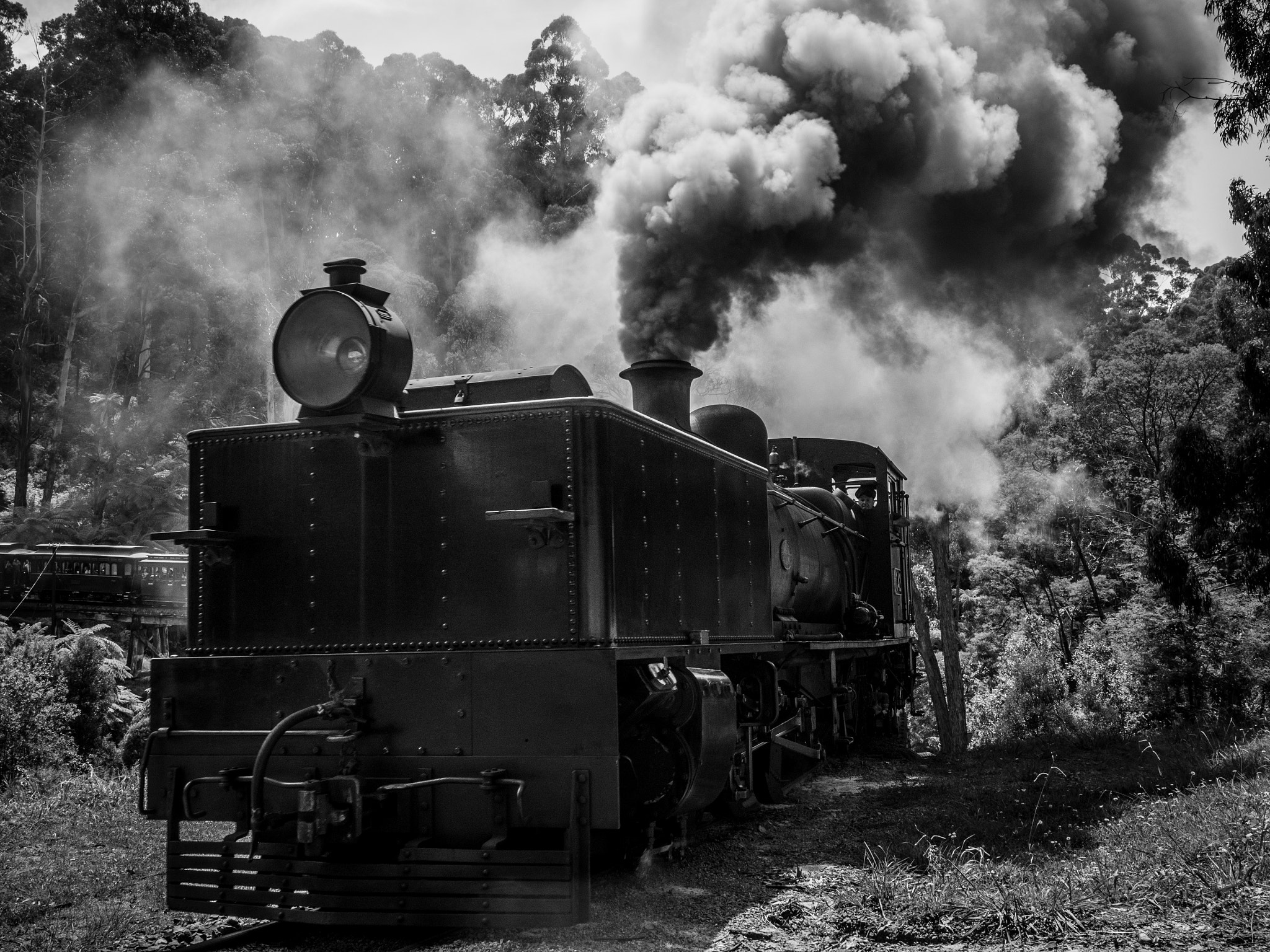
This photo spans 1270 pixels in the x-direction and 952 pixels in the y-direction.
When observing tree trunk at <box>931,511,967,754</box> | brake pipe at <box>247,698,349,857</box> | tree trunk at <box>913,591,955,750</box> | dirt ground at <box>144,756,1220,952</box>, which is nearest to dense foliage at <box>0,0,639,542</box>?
tree trunk at <box>931,511,967,754</box>

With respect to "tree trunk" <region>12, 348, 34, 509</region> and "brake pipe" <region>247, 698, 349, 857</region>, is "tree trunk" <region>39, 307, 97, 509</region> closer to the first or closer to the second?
"tree trunk" <region>12, 348, 34, 509</region>

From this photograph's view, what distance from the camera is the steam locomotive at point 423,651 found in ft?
16.9

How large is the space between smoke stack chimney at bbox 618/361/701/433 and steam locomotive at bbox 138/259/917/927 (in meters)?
1.23

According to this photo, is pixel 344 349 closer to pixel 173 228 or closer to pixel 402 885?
pixel 402 885

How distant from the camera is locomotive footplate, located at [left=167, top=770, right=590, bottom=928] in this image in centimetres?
491

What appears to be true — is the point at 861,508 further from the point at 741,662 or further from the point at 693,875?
the point at 693,875

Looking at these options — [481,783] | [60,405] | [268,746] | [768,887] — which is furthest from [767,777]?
[60,405]

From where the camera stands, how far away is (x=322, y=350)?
5.62 meters

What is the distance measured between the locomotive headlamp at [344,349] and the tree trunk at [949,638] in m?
16.5

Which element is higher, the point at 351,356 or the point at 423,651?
the point at 351,356

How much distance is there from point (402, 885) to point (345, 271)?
115 inches

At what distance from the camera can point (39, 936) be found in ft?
17.6

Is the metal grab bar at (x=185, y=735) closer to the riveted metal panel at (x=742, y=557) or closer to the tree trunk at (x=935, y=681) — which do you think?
the riveted metal panel at (x=742, y=557)

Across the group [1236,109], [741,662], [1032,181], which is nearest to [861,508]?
[1032,181]
